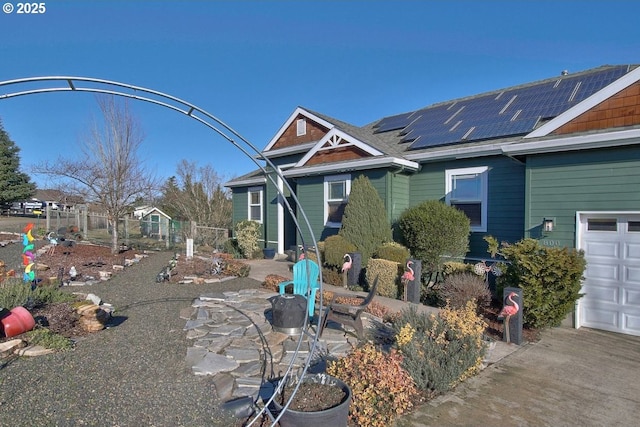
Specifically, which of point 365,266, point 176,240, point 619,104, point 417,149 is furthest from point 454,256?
point 176,240

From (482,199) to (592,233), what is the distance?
2.65 metres

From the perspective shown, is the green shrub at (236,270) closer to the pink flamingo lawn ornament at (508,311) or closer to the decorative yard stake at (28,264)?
the decorative yard stake at (28,264)

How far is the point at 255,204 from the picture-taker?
627 inches

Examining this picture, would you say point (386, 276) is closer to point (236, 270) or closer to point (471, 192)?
point (471, 192)

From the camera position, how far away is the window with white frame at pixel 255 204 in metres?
15.8

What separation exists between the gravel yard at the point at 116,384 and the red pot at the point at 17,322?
2.22ft

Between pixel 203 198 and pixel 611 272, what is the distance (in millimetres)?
22700

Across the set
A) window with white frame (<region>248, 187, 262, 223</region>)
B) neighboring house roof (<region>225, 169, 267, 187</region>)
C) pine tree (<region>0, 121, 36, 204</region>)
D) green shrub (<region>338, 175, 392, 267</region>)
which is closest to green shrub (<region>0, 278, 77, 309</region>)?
green shrub (<region>338, 175, 392, 267</region>)

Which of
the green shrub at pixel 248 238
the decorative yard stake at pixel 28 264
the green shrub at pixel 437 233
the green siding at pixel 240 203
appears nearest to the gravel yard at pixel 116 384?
the decorative yard stake at pixel 28 264

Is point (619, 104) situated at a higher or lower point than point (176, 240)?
higher

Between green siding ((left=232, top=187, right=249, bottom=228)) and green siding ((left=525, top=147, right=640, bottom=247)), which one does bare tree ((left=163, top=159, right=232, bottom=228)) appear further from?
green siding ((left=525, top=147, right=640, bottom=247))

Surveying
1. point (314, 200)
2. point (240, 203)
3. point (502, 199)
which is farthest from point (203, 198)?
point (502, 199)

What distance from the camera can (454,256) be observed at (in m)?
8.65

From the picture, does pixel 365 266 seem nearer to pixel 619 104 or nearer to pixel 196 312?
pixel 196 312
